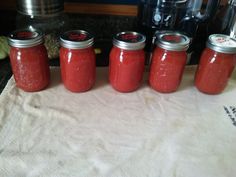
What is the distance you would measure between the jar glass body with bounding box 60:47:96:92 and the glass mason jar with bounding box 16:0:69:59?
12cm

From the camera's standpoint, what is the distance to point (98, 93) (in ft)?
1.91

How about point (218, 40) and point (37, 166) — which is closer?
point (37, 166)

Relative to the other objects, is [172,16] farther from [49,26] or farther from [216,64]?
[49,26]

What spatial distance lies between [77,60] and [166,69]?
0.21 metres

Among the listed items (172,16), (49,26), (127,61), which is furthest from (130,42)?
(49,26)

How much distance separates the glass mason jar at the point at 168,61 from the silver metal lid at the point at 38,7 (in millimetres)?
270

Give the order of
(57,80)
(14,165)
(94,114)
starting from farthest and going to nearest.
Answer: (57,80)
(94,114)
(14,165)

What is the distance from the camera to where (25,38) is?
514mm

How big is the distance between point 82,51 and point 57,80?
0.14m

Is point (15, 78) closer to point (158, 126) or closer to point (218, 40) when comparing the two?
point (158, 126)

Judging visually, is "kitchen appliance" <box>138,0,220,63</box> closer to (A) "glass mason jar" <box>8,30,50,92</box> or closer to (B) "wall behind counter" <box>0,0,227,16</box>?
(B) "wall behind counter" <box>0,0,227,16</box>

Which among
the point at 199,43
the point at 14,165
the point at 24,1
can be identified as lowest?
the point at 14,165

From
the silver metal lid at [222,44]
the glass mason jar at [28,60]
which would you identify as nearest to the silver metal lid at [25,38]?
the glass mason jar at [28,60]

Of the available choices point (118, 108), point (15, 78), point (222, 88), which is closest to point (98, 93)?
point (118, 108)
